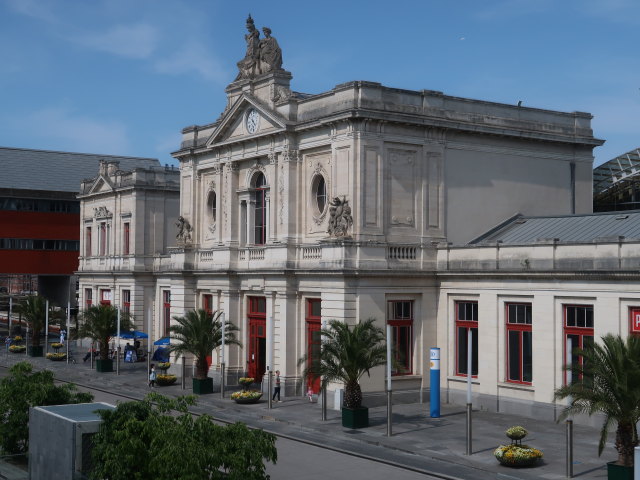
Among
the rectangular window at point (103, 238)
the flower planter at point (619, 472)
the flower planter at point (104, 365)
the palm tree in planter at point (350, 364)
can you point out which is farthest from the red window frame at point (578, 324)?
the rectangular window at point (103, 238)

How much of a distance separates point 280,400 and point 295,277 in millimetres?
5991

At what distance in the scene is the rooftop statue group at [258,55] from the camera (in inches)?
1860

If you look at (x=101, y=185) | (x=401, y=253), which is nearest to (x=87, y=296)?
(x=101, y=185)

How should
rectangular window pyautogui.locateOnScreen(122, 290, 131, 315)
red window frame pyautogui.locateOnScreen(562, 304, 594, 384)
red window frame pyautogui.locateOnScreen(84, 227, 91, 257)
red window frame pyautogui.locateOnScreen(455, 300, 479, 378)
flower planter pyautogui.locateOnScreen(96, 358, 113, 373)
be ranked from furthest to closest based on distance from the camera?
red window frame pyautogui.locateOnScreen(84, 227, 91, 257), rectangular window pyautogui.locateOnScreen(122, 290, 131, 315), flower planter pyautogui.locateOnScreen(96, 358, 113, 373), red window frame pyautogui.locateOnScreen(455, 300, 479, 378), red window frame pyautogui.locateOnScreen(562, 304, 594, 384)

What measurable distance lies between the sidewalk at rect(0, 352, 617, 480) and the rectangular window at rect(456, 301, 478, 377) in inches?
80.9

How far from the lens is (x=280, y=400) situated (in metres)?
42.5

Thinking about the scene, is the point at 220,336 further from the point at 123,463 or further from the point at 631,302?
the point at 123,463

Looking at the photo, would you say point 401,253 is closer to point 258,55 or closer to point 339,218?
point 339,218

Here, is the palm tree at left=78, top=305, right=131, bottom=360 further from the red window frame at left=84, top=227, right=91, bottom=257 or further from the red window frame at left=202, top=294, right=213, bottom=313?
the red window frame at left=84, top=227, right=91, bottom=257

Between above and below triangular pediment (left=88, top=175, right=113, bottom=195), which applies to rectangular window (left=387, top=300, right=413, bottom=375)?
below

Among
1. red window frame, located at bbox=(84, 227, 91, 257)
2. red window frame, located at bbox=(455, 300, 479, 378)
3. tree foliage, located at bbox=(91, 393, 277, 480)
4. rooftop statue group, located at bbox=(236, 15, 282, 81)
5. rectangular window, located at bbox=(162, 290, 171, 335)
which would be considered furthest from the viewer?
red window frame, located at bbox=(84, 227, 91, 257)

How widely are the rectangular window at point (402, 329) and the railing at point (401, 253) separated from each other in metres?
2.07

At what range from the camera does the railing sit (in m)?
41.6

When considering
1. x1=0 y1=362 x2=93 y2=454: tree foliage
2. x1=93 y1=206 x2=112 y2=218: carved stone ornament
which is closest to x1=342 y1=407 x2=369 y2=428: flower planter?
x1=0 y1=362 x2=93 y2=454: tree foliage
